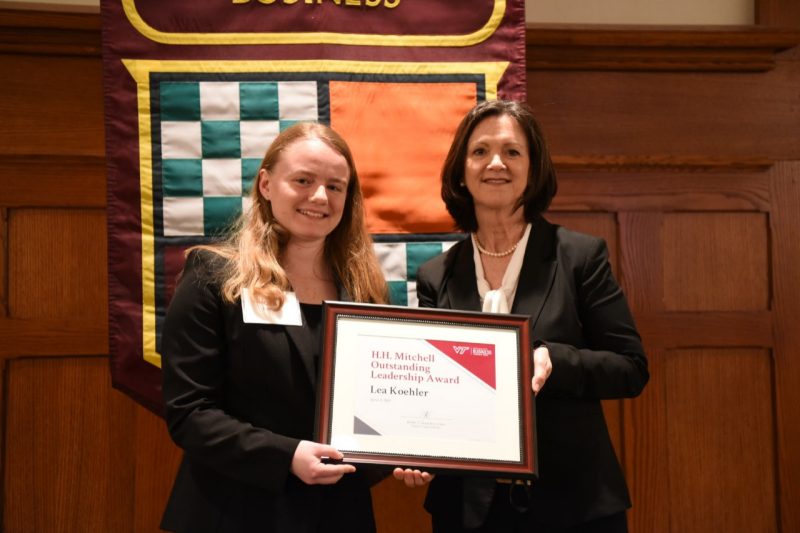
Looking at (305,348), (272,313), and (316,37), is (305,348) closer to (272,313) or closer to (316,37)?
(272,313)

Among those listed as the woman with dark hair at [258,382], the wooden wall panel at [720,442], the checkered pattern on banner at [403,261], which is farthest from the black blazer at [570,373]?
the wooden wall panel at [720,442]

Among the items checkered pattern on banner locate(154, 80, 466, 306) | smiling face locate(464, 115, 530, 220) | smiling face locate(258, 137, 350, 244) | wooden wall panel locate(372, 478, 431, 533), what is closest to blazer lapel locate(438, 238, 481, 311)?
smiling face locate(464, 115, 530, 220)

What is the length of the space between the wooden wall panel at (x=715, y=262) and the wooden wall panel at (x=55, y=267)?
1909mm

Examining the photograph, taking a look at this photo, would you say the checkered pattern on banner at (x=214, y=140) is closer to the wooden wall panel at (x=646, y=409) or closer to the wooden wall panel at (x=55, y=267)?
the wooden wall panel at (x=55, y=267)

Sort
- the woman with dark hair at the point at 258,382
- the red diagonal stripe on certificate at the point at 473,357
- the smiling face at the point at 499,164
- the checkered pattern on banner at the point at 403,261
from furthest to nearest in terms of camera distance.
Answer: the checkered pattern on banner at the point at 403,261, the smiling face at the point at 499,164, the red diagonal stripe on certificate at the point at 473,357, the woman with dark hair at the point at 258,382

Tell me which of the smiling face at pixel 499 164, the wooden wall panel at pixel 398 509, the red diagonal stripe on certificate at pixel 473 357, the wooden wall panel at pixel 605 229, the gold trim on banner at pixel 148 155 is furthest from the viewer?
the wooden wall panel at pixel 605 229

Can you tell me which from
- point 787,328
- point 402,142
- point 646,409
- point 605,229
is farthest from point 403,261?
point 787,328

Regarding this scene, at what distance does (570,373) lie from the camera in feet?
4.89

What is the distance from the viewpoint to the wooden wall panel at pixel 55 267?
90.7 inches

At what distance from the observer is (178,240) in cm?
215

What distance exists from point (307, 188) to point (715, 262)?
5.44ft

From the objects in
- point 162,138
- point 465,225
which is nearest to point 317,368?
point 465,225

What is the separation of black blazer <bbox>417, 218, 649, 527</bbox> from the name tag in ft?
1.27

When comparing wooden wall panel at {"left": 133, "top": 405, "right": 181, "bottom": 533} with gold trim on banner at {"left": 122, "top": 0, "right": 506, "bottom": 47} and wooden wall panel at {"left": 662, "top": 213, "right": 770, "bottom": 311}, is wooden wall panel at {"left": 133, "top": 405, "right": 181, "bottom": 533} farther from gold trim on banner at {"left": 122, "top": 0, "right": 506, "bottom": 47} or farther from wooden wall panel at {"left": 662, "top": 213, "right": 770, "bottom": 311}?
wooden wall panel at {"left": 662, "top": 213, "right": 770, "bottom": 311}
